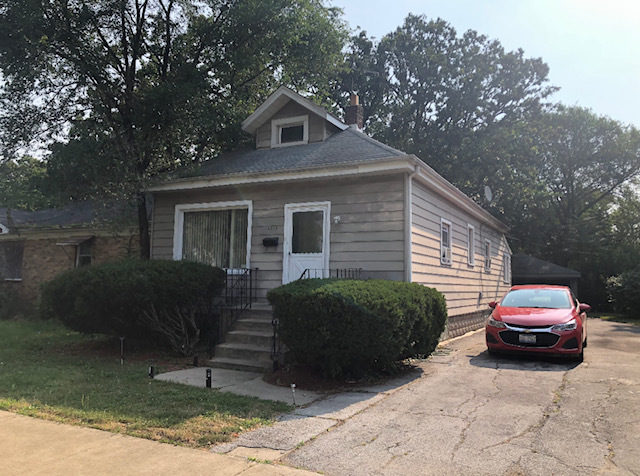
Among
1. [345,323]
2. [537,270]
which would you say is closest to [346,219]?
[345,323]

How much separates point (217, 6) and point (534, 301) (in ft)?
38.8

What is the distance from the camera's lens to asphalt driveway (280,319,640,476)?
12.7 feet

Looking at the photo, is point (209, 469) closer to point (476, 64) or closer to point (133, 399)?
point (133, 399)

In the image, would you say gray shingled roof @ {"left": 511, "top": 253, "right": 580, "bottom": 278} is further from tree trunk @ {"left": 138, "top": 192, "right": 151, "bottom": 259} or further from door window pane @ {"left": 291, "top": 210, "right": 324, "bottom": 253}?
tree trunk @ {"left": 138, "top": 192, "right": 151, "bottom": 259}

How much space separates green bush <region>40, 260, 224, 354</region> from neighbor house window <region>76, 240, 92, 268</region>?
7.35 metres

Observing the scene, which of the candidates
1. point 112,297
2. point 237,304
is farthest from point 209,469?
point 237,304

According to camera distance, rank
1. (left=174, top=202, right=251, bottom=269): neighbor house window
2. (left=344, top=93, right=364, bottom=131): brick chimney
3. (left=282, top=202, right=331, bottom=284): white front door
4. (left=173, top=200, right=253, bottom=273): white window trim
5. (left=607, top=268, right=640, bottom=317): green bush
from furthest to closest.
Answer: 1. (left=607, top=268, right=640, bottom=317): green bush
2. (left=344, top=93, right=364, bottom=131): brick chimney
3. (left=174, top=202, right=251, bottom=269): neighbor house window
4. (left=173, top=200, right=253, bottom=273): white window trim
5. (left=282, top=202, right=331, bottom=284): white front door

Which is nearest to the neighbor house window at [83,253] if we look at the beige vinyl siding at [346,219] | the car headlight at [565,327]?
the beige vinyl siding at [346,219]

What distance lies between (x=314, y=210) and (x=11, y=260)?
45.1 ft

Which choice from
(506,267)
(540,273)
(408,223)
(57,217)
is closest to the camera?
(408,223)

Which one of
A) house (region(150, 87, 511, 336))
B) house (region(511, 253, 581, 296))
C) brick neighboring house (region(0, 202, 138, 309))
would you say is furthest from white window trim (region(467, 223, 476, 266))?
house (region(511, 253, 581, 296))

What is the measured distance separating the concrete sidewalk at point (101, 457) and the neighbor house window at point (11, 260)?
49.6 ft

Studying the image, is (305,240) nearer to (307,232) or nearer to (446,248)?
(307,232)

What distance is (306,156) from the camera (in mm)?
11047
